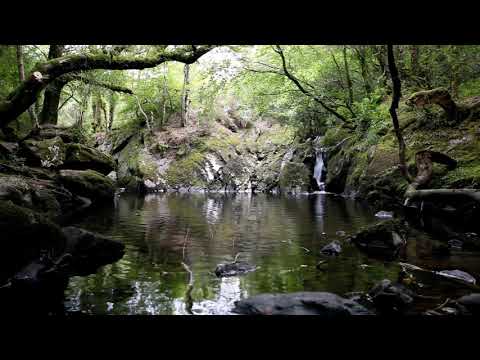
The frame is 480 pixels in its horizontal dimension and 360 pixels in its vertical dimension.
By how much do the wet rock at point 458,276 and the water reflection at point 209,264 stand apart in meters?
0.75

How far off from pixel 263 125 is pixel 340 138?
46.2ft

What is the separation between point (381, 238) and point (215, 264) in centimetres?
398

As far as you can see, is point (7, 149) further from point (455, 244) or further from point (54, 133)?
point (455, 244)

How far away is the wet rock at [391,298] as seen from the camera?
5.03 metres

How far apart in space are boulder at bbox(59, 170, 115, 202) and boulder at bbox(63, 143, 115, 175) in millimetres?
731

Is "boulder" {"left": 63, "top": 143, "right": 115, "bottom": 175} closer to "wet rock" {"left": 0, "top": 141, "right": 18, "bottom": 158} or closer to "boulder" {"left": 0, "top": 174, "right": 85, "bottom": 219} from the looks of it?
"wet rock" {"left": 0, "top": 141, "right": 18, "bottom": 158}

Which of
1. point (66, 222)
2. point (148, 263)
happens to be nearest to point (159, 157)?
point (66, 222)

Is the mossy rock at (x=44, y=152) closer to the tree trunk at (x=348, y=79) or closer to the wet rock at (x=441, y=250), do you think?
the wet rock at (x=441, y=250)

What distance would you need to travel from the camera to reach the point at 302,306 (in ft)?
15.2

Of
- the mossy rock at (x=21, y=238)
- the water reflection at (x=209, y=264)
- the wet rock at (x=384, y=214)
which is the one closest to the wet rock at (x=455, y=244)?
the water reflection at (x=209, y=264)

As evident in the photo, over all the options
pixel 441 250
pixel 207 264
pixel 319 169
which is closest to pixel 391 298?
pixel 207 264

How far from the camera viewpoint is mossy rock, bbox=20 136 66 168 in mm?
16984
